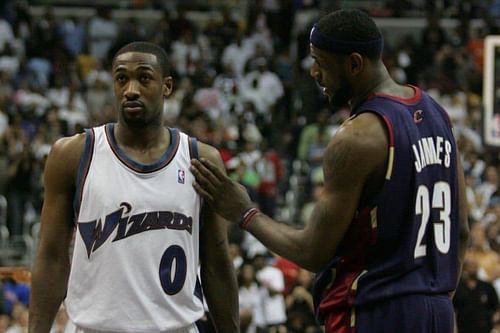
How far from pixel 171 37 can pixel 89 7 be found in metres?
2.63

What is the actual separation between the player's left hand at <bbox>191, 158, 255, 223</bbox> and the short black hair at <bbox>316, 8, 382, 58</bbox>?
0.83 metres

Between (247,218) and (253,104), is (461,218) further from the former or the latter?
(253,104)

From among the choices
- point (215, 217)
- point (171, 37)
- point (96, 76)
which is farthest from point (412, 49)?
point (215, 217)

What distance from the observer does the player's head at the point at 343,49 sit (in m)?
5.03

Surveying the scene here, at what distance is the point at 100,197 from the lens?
17.7 feet

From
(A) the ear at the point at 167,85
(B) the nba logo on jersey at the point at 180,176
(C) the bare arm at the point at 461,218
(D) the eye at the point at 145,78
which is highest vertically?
(D) the eye at the point at 145,78

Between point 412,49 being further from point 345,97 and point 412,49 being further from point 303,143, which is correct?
point 345,97

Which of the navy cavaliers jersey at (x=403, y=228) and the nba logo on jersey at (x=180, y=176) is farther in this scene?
the nba logo on jersey at (x=180, y=176)

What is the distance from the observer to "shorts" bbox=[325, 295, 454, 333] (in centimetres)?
494

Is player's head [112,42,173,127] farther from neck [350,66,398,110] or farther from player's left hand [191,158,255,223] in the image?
neck [350,66,398,110]

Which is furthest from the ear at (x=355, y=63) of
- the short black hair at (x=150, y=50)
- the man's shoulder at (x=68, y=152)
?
the man's shoulder at (x=68, y=152)

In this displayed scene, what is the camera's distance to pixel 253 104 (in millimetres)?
21094

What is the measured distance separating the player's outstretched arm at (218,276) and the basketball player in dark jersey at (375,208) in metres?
0.56

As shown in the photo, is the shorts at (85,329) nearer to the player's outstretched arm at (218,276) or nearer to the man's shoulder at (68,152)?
the player's outstretched arm at (218,276)
